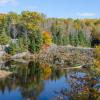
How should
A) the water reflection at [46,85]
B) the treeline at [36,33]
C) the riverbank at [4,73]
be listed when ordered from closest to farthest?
1. the water reflection at [46,85]
2. the riverbank at [4,73]
3. the treeline at [36,33]

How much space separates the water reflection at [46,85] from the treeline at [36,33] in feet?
85.6

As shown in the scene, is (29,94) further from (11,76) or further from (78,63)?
(78,63)

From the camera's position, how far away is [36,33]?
105 m

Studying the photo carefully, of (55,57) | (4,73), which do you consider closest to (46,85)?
(4,73)

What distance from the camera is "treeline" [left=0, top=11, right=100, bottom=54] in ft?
332

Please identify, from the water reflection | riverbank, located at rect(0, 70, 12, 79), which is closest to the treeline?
the water reflection

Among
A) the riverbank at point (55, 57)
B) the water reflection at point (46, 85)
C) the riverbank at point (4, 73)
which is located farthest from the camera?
the riverbank at point (55, 57)

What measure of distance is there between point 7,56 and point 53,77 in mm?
32094

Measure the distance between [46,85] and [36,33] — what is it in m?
51.0

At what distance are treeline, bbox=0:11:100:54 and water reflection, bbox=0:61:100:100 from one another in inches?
1028

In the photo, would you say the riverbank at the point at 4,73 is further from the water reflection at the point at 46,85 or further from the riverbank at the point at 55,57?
the riverbank at the point at 55,57

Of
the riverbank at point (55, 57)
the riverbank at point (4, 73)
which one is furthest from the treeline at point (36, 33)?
the riverbank at point (4, 73)

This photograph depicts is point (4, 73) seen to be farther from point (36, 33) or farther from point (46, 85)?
point (36, 33)

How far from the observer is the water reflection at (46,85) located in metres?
44.9
